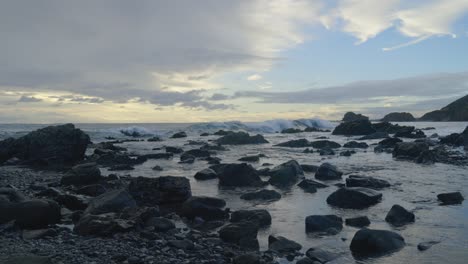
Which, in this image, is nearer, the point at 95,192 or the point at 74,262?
the point at 74,262

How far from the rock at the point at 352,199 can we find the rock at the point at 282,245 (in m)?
4.74

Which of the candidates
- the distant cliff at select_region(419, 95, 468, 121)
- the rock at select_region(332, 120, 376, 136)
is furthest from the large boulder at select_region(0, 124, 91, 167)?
the distant cliff at select_region(419, 95, 468, 121)

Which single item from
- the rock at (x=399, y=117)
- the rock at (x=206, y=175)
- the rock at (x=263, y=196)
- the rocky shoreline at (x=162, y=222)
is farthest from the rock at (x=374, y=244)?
the rock at (x=399, y=117)

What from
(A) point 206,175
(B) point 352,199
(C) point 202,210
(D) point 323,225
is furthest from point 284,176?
(D) point 323,225

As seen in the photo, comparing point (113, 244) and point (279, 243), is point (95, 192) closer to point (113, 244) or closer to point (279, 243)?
point (113, 244)

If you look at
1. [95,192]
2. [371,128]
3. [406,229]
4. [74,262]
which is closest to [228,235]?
[74,262]

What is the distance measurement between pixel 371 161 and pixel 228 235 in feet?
67.4

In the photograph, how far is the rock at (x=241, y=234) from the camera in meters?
9.32

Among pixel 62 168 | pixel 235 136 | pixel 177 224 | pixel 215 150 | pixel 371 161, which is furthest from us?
pixel 235 136

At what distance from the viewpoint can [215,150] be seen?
38.4 m

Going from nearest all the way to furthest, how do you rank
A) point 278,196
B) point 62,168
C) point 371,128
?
point 278,196 < point 62,168 < point 371,128

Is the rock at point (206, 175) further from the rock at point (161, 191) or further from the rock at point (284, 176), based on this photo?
the rock at point (161, 191)

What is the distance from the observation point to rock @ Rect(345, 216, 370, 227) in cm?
1100

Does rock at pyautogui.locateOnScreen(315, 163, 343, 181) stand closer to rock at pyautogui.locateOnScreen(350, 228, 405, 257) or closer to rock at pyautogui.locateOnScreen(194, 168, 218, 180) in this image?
rock at pyautogui.locateOnScreen(194, 168, 218, 180)
